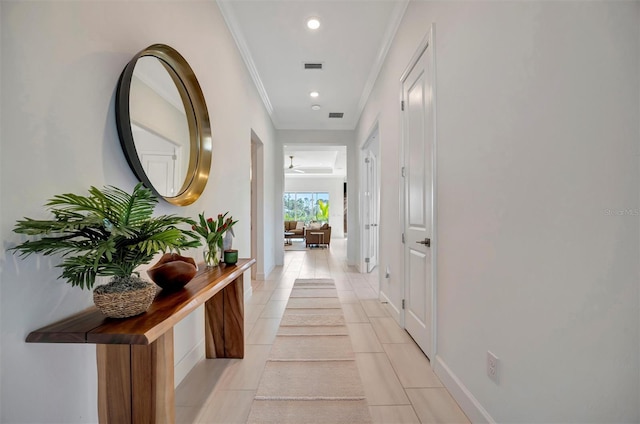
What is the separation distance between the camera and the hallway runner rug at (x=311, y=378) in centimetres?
154

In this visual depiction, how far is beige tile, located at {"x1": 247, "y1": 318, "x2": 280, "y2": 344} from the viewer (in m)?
2.45

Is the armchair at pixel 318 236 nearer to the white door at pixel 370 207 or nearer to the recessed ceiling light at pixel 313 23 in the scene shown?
the white door at pixel 370 207

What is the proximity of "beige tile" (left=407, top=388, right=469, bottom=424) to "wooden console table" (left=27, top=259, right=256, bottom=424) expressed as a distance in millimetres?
1267

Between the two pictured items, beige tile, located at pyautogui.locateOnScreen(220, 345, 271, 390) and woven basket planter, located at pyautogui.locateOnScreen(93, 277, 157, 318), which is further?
beige tile, located at pyautogui.locateOnScreen(220, 345, 271, 390)

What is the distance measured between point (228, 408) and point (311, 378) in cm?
53

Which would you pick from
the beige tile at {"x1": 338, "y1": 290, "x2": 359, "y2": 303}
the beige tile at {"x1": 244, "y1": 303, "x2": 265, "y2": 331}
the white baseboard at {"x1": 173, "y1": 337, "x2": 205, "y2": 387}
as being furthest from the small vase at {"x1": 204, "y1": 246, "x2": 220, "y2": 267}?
the beige tile at {"x1": 338, "y1": 290, "x2": 359, "y2": 303}

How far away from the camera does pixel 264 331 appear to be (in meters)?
2.63

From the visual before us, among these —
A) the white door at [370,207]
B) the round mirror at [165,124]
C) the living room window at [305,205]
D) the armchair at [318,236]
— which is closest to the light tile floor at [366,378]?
the round mirror at [165,124]

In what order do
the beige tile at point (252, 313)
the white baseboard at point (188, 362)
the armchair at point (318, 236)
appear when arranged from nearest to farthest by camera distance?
1. the white baseboard at point (188, 362)
2. the beige tile at point (252, 313)
3. the armchair at point (318, 236)

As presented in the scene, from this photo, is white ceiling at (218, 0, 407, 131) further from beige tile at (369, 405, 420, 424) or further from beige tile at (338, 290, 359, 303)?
beige tile at (369, 405, 420, 424)

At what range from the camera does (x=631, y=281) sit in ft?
2.51

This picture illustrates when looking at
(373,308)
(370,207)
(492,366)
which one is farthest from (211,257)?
(370,207)

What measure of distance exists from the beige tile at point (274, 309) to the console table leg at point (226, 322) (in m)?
0.89

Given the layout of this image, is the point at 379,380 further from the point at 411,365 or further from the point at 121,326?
the point at 121,326
